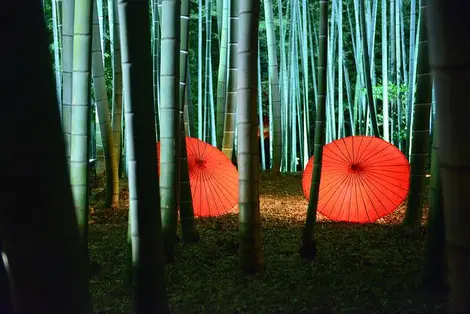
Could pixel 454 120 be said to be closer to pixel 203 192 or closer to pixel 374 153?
pixel 374 153

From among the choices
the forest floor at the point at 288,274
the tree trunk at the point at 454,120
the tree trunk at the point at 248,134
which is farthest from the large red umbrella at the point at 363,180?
the tree trunk at the point at 454,120

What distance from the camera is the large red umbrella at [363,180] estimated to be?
13.6 ft

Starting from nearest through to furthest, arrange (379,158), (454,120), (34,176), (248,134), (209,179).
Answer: (454,120) < (34,176) < (248,134) < (379,158) < (209,179)

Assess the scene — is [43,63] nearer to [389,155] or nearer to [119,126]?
[389,155]

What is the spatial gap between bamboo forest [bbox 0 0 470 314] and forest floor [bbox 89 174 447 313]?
0.01 metres

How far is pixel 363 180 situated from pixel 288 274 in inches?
63.7

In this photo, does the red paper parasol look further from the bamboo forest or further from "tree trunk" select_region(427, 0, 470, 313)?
"tree trunk" select_region(427, 0, 470, 313)

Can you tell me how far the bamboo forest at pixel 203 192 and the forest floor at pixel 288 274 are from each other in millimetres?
13

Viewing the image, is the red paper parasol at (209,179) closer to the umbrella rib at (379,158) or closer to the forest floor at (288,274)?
the forest floor at (288,274)

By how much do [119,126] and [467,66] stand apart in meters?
4.75

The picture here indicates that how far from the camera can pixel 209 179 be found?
4.48 meters

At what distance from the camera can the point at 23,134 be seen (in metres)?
0.92

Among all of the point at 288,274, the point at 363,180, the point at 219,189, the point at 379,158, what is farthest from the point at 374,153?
the point at 288,274

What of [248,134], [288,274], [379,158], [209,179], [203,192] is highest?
[248,134]
